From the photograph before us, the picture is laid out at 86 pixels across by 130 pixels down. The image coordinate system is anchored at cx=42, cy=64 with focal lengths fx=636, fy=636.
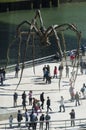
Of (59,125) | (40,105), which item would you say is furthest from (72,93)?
(59,125)

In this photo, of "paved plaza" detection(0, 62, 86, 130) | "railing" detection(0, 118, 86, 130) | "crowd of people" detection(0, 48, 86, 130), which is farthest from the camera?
"paved plaza" detection(0, 62, 86, 130)

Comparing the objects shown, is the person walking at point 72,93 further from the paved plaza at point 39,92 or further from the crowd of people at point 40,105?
the paved plaza at point 39,92

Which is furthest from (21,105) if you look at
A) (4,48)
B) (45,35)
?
(4,48)

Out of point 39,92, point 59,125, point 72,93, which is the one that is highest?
point 72,93

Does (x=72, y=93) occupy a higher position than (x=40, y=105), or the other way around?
(x=72, y=93)

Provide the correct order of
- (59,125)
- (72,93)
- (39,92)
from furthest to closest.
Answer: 1. (39,92)
2. (72,93)
3. (59,125)

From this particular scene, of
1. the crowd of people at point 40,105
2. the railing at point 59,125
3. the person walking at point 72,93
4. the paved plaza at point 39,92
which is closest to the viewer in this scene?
the crowd of people at point 40,105

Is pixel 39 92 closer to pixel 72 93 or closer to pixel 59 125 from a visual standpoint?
pixel 72 93

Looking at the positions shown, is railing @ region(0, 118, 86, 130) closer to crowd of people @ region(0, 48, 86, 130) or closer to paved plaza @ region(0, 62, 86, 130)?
paved plaza @ region(0, 62, 86, 130)

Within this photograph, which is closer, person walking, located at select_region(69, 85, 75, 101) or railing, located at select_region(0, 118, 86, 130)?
railing, located at select_region(0, 118, 86, 130)

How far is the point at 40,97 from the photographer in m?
33.3

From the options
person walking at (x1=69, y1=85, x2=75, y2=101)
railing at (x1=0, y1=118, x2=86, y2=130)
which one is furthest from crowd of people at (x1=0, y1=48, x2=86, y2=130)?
railing at (x1=0, y1=118, x2=86, y2=130)

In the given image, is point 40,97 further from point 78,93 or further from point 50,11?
point 50,11

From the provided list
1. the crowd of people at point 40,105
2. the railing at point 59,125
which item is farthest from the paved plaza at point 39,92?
the crowd of people at point 40,105
